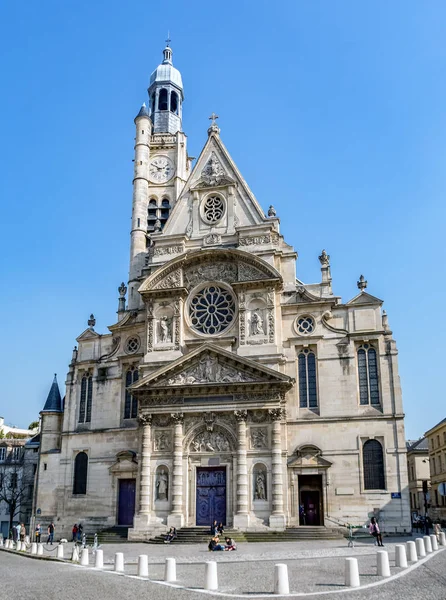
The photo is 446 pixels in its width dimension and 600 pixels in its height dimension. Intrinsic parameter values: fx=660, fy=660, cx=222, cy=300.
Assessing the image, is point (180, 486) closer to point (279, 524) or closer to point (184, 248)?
point (279, 524)

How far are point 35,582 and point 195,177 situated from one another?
2999 cm

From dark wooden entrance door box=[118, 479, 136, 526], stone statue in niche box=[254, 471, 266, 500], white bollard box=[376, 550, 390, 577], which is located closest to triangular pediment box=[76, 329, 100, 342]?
dark wooden entrance door box=[118, 479, 136, 526]

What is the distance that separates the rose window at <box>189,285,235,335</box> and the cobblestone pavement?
1609 cm

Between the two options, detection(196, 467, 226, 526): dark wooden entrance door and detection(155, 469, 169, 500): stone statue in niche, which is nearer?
detection(196, 467, 226, 526): dark wooden entrance door

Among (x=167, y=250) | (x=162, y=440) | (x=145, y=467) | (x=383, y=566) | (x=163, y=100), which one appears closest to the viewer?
(x=383, y=566)

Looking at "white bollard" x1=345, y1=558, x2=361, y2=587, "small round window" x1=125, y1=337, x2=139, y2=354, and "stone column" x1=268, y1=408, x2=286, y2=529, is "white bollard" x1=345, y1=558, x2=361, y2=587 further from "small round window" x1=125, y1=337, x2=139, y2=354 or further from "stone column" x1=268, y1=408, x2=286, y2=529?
"small round window" x1=125, y1=337, x2=139, y2=354

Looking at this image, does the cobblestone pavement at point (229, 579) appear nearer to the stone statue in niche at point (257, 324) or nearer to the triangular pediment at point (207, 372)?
the triangular pediment at point (207, 372)

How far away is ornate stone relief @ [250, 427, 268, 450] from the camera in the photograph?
34.5 metres

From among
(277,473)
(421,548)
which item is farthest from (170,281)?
(421,548)

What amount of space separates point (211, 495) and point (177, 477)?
6.78ft

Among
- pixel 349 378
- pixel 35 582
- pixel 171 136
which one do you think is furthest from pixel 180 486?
pixel 171 136

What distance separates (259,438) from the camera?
3462 cm

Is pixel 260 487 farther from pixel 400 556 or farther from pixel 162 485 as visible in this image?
pixel 400 556

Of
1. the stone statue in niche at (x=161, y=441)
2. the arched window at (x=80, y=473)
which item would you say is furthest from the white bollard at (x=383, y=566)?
the arched window at (x=80, y=473)
